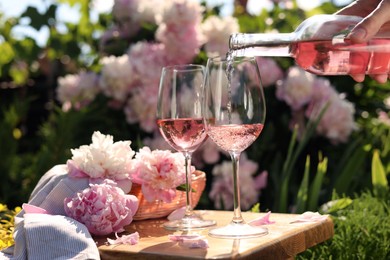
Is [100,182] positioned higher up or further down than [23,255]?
higher up

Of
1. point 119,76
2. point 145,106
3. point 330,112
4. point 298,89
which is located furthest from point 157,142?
point 330,112

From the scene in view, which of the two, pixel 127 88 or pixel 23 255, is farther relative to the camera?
pixel 127 88

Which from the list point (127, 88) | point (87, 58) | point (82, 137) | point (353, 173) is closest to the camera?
point (353, 173)

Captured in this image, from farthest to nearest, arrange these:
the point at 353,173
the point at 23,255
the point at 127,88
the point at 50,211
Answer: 1. the point at 127,88
2. the point at 353,173
3. the point at 50,211
4. the point at 23,255

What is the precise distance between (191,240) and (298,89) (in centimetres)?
231

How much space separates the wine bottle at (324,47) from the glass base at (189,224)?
0.46 m

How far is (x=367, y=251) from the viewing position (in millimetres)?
2691

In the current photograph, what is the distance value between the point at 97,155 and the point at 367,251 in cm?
115

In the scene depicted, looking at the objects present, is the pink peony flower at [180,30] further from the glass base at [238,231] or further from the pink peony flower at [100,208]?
the glass base at [238,231]

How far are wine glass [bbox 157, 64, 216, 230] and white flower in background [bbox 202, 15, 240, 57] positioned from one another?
1.99 metres

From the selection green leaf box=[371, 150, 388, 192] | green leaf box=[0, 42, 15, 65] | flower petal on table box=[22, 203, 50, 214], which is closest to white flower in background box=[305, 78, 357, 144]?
green leaf box=[371, 150, 388, 192]

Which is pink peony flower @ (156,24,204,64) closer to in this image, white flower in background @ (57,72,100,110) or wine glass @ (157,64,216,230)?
white flower in background @ (57,72,100,110)

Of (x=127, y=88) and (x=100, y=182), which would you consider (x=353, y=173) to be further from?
(x=100, y=182)

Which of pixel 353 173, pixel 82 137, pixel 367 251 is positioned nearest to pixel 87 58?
pixel 82 137
